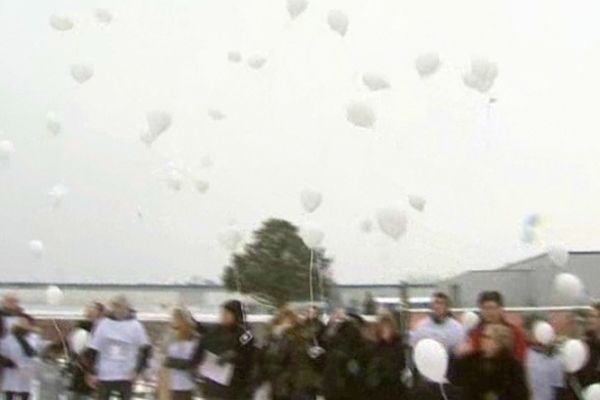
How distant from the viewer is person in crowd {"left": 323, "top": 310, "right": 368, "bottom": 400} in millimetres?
9531

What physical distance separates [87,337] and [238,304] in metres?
2.24

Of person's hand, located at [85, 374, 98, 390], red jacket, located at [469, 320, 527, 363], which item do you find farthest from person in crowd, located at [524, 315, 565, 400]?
person's hand, located at [85, 374, 98, 390]

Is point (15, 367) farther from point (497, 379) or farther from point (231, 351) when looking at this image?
point (497, 379)

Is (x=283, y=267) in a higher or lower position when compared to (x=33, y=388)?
higher

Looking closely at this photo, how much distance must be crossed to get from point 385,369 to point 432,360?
99 cm

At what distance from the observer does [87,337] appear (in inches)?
443

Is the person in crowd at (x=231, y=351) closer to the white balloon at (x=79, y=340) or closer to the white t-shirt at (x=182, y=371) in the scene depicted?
the white t-shirt at (x=182, y=371)

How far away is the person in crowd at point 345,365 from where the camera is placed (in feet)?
31.3

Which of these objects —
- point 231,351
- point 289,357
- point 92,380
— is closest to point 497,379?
point 289,357

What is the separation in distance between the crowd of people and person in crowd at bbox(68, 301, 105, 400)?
21mm

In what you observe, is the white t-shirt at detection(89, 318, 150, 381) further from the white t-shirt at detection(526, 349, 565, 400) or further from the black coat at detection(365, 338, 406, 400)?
the white t-shirt at detection(526, 349, 565, 400)

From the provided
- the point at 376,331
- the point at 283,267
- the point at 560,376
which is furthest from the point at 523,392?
the point at 283,267

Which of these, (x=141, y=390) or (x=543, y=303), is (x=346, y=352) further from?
(x=543, y=303)

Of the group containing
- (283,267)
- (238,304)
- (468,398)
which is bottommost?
(468,398)
